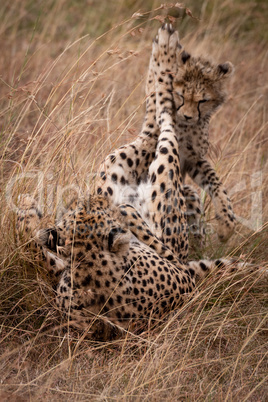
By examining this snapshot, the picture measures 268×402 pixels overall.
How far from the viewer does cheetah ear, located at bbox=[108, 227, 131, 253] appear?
238 cm

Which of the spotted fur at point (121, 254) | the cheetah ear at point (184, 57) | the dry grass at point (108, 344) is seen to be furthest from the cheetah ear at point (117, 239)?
the cheetah ear at point (184, 57)

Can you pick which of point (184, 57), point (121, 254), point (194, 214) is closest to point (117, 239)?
point (121, 254)

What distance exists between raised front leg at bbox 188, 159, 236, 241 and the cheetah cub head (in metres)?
0.34

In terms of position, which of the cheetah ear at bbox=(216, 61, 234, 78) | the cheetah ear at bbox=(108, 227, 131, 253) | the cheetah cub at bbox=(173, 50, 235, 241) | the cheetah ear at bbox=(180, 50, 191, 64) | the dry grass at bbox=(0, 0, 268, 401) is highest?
the cheetah ear at bbox=(180, 50, 191, 64)

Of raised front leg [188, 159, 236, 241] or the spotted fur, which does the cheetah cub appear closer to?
raised front leg [188, 159, 236, 241]

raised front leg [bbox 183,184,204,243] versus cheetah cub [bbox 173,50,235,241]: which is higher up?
cheetah cub [bbox 173,50,235,241]

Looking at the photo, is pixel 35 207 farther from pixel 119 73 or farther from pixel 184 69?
pixel 119 73

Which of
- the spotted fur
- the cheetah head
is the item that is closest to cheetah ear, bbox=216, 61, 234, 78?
the spotted fur

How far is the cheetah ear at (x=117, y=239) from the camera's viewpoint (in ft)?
7.82

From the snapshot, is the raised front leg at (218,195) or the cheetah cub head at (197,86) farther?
the raised front leg at (218,195)

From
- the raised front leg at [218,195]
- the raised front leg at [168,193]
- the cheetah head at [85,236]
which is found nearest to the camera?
the cheetah head at [85,236]

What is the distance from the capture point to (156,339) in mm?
2285

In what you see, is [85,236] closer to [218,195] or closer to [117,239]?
[117,239]

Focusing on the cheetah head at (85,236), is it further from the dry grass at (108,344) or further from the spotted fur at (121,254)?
the dry grass at (108,344)
